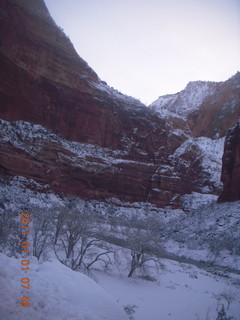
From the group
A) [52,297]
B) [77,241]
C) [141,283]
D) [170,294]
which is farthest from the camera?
[77,241]

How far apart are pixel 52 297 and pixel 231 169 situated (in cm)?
4432

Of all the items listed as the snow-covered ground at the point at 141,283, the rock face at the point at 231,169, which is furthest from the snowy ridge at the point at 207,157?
the snow-covered ground at the point at 141,283

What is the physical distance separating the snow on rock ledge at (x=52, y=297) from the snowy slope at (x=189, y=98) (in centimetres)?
9683

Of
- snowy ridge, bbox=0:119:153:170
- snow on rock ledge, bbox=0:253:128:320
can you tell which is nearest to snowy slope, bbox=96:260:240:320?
snow on rock ledge, bbox=0:253:128:320

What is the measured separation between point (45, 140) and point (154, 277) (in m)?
31.3

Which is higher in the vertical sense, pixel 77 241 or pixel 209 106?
pixel 209 106

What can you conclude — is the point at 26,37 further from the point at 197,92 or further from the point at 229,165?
the point at 197,92

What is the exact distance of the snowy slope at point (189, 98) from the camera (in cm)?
10269

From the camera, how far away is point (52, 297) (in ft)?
18.9

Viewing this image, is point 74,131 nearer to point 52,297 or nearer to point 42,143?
point 42,143

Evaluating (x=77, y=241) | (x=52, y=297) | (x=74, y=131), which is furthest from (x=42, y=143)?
(x=52, y=297)

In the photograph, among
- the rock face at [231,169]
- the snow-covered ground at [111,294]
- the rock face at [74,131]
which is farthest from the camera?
the rock face at [74,131]

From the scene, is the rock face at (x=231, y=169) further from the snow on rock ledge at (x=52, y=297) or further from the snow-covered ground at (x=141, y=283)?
the snow on rock ledge at (x=52, y=297)

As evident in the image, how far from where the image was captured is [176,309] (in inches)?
514
